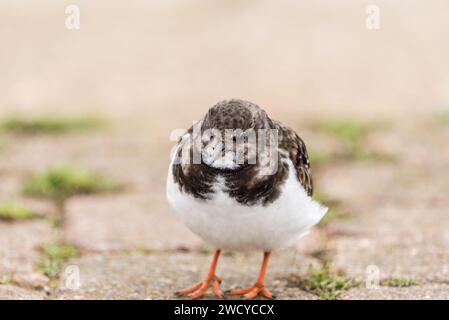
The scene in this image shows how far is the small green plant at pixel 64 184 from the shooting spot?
6410 millimetres

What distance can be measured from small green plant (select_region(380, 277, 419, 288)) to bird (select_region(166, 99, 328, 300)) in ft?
2.13

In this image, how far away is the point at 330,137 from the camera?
7.86 meters

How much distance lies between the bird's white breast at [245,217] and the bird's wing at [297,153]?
0.09 metres

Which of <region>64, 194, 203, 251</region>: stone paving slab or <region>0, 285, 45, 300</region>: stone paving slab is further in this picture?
<region>64, 194, 203, 251</region>: stone paving slab

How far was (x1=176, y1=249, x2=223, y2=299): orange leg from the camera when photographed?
15.3 ft

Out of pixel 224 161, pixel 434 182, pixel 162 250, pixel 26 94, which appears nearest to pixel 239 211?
pixel 224 161

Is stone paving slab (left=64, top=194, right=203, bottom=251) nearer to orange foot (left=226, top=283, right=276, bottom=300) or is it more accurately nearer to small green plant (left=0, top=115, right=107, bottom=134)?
orange foot (left=226, top=283, right=276, bottom=300)

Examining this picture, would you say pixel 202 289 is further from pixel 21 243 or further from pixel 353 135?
pixel 353 135

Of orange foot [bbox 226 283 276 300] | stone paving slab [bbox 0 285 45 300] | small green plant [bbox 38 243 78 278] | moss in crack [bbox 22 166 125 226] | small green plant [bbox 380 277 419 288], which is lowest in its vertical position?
orange foot [bbox 226 283 276 300]

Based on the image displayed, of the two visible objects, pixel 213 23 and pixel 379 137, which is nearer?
pixel 379 137

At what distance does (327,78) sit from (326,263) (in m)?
5.38

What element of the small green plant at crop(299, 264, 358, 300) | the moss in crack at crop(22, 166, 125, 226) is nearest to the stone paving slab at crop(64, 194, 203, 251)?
the moss in crack at crop(22, 166, 125, 226)

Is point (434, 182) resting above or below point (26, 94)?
below

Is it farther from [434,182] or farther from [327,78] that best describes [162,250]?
[327,78]
